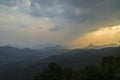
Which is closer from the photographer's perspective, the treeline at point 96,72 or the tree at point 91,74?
the treeline at point 96,72

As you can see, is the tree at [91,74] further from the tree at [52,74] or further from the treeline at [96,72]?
the tree at [52,74]

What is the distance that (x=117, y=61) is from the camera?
9206 cm

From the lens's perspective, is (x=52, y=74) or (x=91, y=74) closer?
(x=91, y=74)

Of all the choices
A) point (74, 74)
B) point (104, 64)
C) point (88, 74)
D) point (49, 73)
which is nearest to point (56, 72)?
point (49, 73)

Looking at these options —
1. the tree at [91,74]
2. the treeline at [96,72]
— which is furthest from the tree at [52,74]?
the tree at [91,74]

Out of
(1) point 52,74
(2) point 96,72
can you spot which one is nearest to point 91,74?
(2) point 96,72

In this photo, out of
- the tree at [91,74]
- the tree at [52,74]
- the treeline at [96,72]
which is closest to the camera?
the treeline at [96,72]

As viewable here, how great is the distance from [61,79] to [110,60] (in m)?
24.5

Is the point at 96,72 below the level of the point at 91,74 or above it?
above

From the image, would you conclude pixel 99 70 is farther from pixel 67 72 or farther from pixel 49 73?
pixel 67 72

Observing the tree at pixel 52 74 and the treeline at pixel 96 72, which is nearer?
the treeline at pixel 96 72

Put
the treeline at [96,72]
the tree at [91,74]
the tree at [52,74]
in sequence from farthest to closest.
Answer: the tree at [52,74] → the tree at [91,74] → the treeline at [96,72]

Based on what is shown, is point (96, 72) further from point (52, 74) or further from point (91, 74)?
point (52, 74)

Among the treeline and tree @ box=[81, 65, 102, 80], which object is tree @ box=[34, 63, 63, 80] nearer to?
the treeline
